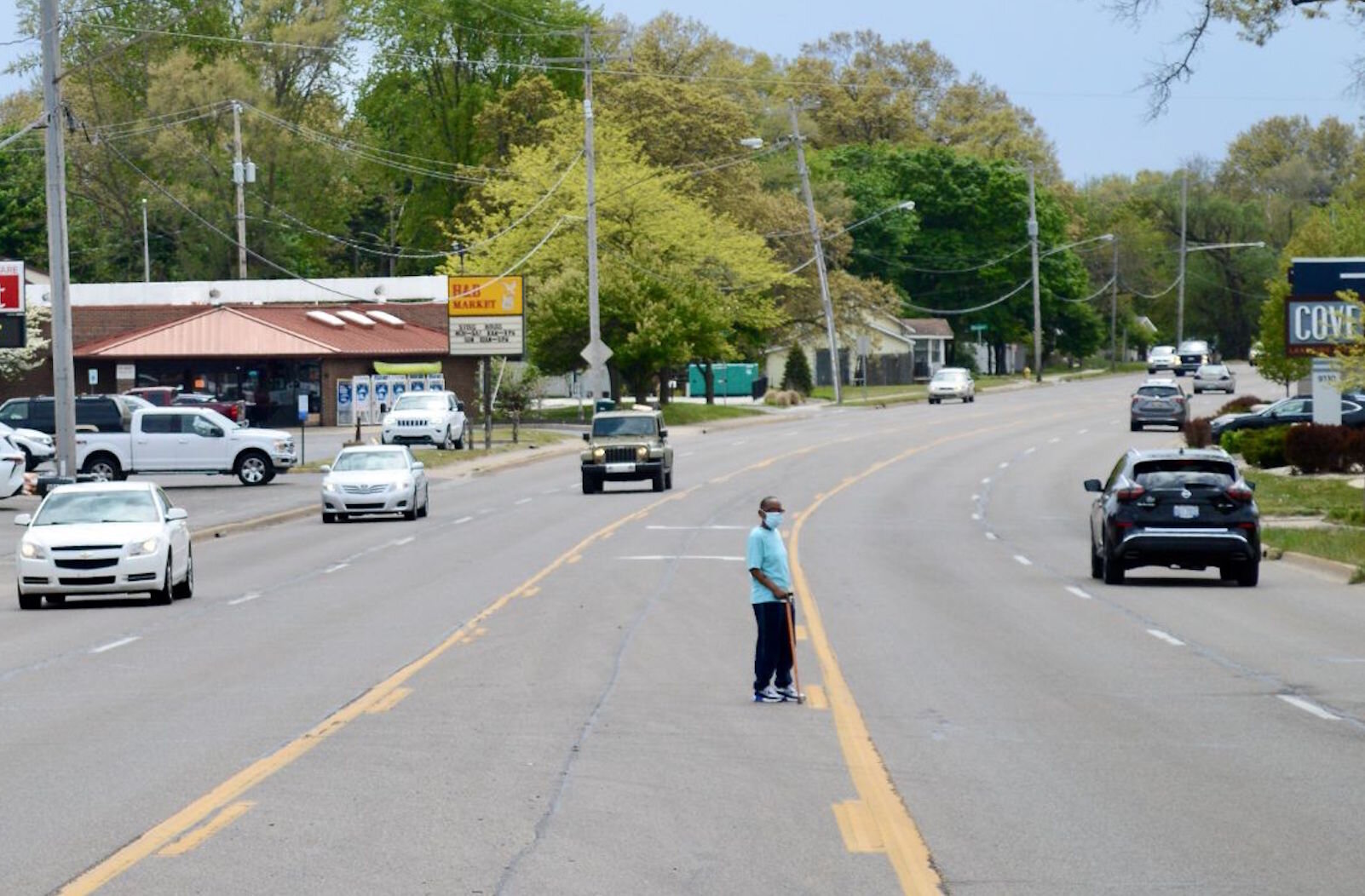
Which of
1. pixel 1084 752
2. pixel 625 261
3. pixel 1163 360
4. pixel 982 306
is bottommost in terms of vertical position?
pixel 1084 752

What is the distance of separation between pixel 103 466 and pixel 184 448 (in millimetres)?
1991

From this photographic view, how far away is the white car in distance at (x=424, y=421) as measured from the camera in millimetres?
66750

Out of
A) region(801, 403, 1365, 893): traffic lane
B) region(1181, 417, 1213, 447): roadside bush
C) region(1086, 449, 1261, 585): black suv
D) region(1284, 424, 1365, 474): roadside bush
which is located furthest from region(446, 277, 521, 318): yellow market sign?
region(801, 403, 1365, 893): traffic lane

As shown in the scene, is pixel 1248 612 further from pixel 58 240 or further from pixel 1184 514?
pixel 58 240

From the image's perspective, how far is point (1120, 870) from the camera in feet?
31.2

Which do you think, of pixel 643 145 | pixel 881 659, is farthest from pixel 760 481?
pixel 643 145

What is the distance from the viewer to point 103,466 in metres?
52.0

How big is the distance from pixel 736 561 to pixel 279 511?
1648 centimetres

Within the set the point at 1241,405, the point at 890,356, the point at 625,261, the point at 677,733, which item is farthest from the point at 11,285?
the point at 890,356

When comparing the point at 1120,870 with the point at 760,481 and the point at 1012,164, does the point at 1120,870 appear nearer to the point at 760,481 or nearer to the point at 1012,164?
the point at 760,481

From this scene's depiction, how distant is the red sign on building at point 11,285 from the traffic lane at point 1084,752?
2302 cm

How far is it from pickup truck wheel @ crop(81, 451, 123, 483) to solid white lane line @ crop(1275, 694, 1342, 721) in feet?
132

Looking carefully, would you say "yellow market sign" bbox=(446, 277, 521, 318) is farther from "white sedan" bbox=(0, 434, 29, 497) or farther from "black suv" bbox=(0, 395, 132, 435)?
"white sedan" bbox=(0, 434, 29, 497)

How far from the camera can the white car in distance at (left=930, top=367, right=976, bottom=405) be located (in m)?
97.2
